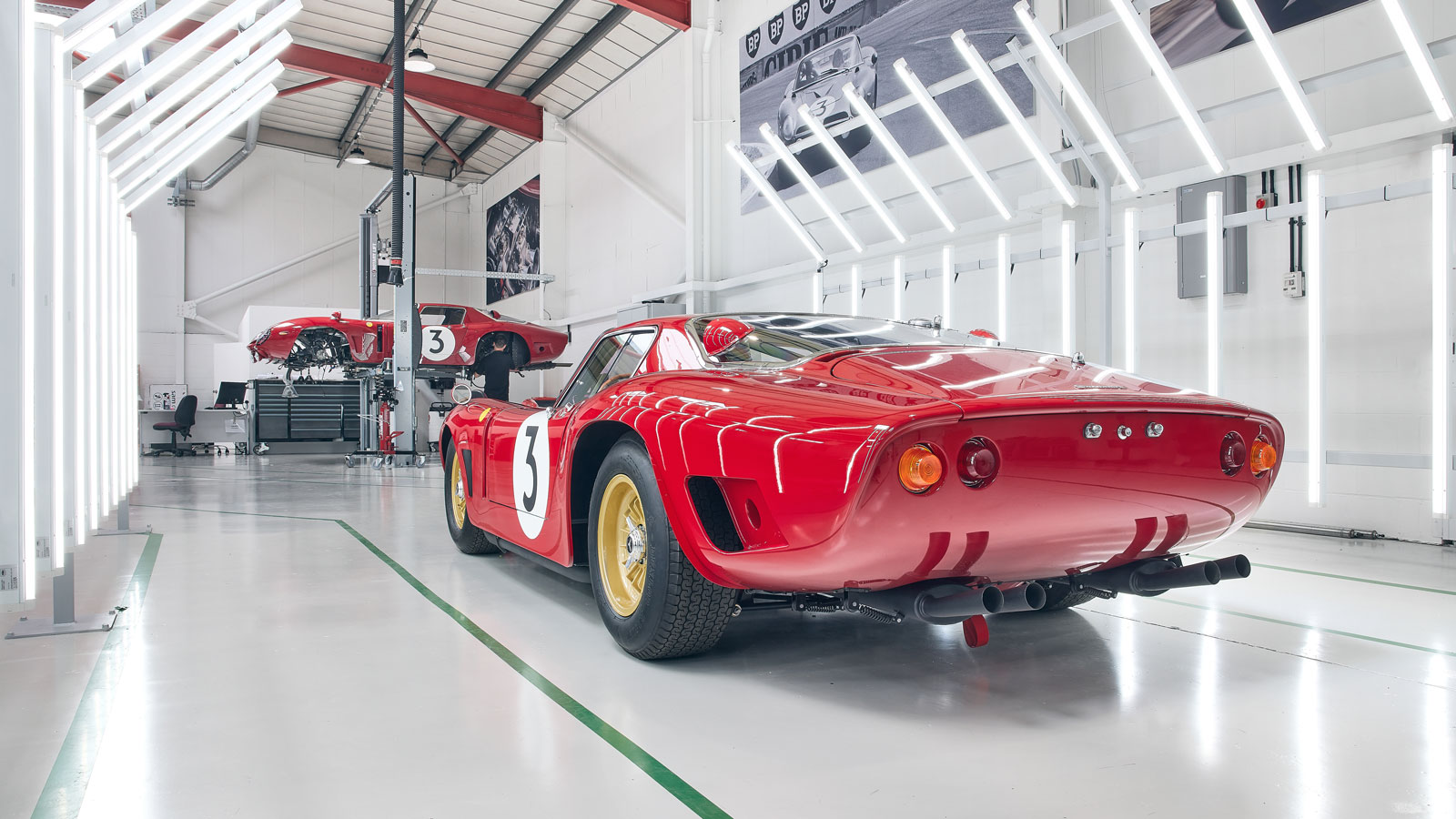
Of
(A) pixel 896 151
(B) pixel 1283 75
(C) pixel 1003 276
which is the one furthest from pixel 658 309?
(B) pixel 1283 75

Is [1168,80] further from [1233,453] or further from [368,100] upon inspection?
[368,100]

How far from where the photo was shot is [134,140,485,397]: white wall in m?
19.2

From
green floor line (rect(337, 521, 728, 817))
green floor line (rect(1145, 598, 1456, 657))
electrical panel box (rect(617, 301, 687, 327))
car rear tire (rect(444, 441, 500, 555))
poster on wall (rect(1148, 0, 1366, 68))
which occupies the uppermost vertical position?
poster on wall (rect(1148, 0, 1366, 68))

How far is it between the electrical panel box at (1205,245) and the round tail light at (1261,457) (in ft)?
13.6

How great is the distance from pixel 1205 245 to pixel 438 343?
1096 cm

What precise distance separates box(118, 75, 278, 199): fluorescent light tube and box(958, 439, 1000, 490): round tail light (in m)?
4.99

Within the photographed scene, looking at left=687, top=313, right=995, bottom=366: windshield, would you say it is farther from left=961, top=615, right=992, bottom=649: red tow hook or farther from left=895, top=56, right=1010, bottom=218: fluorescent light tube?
left=895, top=56, right=1010, bottom=218: fluorescent light tube

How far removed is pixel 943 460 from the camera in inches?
71.9

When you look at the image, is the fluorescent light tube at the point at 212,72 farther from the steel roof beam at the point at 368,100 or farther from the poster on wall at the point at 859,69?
the steel roof beam at the point at 368,100

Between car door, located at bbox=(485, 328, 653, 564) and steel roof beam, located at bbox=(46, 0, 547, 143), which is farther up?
steel roof beam, located at bbox=(46, 0, 547, 143)

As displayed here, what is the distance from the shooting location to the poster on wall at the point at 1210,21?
18.8 ft

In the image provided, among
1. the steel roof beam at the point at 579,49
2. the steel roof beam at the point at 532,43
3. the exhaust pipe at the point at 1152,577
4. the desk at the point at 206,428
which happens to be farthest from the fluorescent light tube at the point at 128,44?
the desk at the point at 206,428

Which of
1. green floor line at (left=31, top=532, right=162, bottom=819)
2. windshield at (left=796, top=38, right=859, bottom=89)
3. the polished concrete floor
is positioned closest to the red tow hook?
the polished concrete floor

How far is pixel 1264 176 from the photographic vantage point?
5.76 metres
